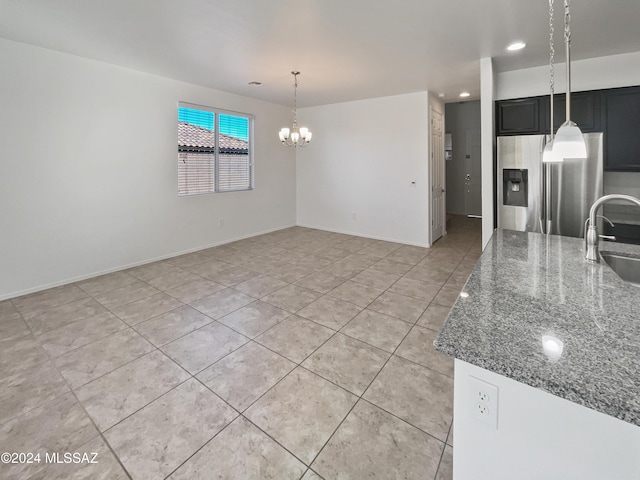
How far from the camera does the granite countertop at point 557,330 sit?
768 millimetres

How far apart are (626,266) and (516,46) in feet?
9.48

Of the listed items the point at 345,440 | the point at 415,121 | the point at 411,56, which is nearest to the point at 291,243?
the point at 415,121

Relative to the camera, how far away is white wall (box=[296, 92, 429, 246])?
18.2 feet

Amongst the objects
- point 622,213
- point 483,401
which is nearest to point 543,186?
point 622,213

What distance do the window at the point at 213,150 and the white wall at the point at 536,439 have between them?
5178 mm

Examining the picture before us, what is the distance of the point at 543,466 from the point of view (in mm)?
837

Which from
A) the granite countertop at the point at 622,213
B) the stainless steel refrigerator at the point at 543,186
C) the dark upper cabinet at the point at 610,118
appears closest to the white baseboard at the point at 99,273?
the stainless steel refrigerator at the point at 543,186

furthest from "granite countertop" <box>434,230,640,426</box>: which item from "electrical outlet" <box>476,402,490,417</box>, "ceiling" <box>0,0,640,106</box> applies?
"ceiling" <box>0,0,640,106</box>

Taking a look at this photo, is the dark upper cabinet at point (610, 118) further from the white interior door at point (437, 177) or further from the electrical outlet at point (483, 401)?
the electrical outlet at point (483, 401)

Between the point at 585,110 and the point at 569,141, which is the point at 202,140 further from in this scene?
the point at 585,110

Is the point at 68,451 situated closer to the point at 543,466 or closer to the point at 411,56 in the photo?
the point at 543,466

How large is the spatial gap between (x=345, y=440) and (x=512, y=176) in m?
3.84

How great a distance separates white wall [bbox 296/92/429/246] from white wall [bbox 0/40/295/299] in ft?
7.43

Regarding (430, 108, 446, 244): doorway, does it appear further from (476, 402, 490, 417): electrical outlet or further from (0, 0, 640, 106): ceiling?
(476, 402, 490, 417): electrical outlet
